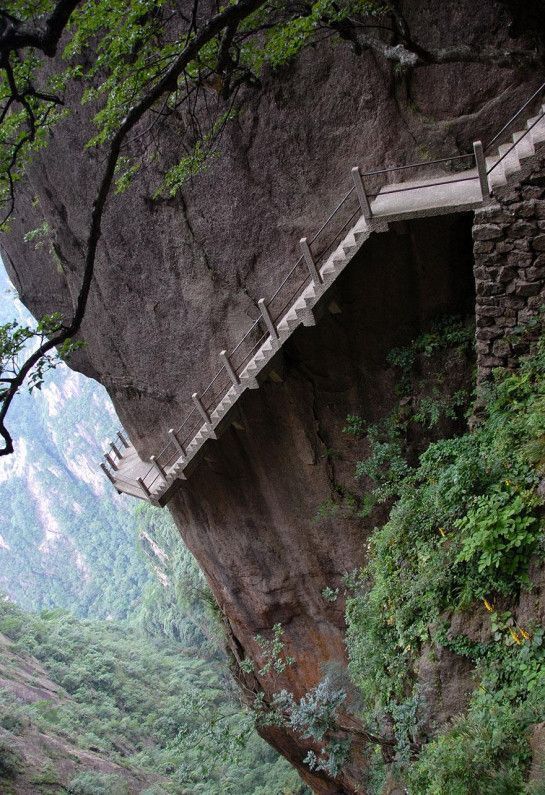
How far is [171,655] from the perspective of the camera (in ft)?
133

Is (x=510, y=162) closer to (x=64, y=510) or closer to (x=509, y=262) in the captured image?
(x=509, y=262)

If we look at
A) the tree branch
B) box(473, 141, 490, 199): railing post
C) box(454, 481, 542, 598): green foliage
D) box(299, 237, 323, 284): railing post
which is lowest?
box(454, 481, 542, 598): green foliage

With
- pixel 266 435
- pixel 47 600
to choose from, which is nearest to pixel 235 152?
pixel 266 435

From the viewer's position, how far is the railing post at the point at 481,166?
21.3ft

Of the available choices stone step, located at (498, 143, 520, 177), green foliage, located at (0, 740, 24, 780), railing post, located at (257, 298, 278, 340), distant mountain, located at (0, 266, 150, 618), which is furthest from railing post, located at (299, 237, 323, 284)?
distant mountain, located at (0, 266, 150, 618)

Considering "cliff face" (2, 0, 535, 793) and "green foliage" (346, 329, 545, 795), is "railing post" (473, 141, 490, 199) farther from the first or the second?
"green foliage" (346, 329, 545, 795)

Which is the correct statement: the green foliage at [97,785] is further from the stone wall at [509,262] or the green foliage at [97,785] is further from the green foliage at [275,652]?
the stone wall at [509,262]

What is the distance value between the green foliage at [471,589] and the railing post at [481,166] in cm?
194

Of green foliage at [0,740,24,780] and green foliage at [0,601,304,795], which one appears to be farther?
green foliage at [0,740,24,780]

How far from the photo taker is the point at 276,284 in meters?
9.89

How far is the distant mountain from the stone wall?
7191 centimetres

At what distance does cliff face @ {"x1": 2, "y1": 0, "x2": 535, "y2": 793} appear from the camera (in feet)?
27.9

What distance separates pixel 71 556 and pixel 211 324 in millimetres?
93606

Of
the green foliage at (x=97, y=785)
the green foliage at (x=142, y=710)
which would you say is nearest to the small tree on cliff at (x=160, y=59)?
the green foliage at (x=142, y=710)
